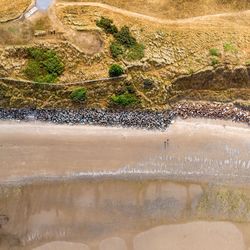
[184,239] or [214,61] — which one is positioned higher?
[214,61]

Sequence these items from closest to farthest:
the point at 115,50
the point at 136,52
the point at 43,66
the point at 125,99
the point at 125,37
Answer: the point at 43,66 → the point at 115,50 → the point at 125,99 → the point at 125,37 → the point at 136,52

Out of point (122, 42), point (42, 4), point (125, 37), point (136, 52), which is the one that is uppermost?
point (42, 4)

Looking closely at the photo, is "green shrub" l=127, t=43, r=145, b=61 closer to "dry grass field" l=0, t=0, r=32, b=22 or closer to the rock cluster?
the rock cluster

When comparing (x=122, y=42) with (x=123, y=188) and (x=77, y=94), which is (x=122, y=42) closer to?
(x=77, y=94)

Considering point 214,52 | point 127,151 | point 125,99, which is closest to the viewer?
point 127,151

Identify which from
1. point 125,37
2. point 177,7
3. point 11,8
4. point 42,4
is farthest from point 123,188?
point 11,8

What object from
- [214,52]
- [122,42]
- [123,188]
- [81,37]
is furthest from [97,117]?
[214,52]

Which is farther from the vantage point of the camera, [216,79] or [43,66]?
[216,79]

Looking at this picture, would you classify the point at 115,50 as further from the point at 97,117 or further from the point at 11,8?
the point at 11,8

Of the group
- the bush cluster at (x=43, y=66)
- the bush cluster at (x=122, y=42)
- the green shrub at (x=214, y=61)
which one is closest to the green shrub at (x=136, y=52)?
the bush cluster at (x=122, y=42)

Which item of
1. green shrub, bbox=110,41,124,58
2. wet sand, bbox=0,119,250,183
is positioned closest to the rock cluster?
wet sand, bbox=0,119,250,183
